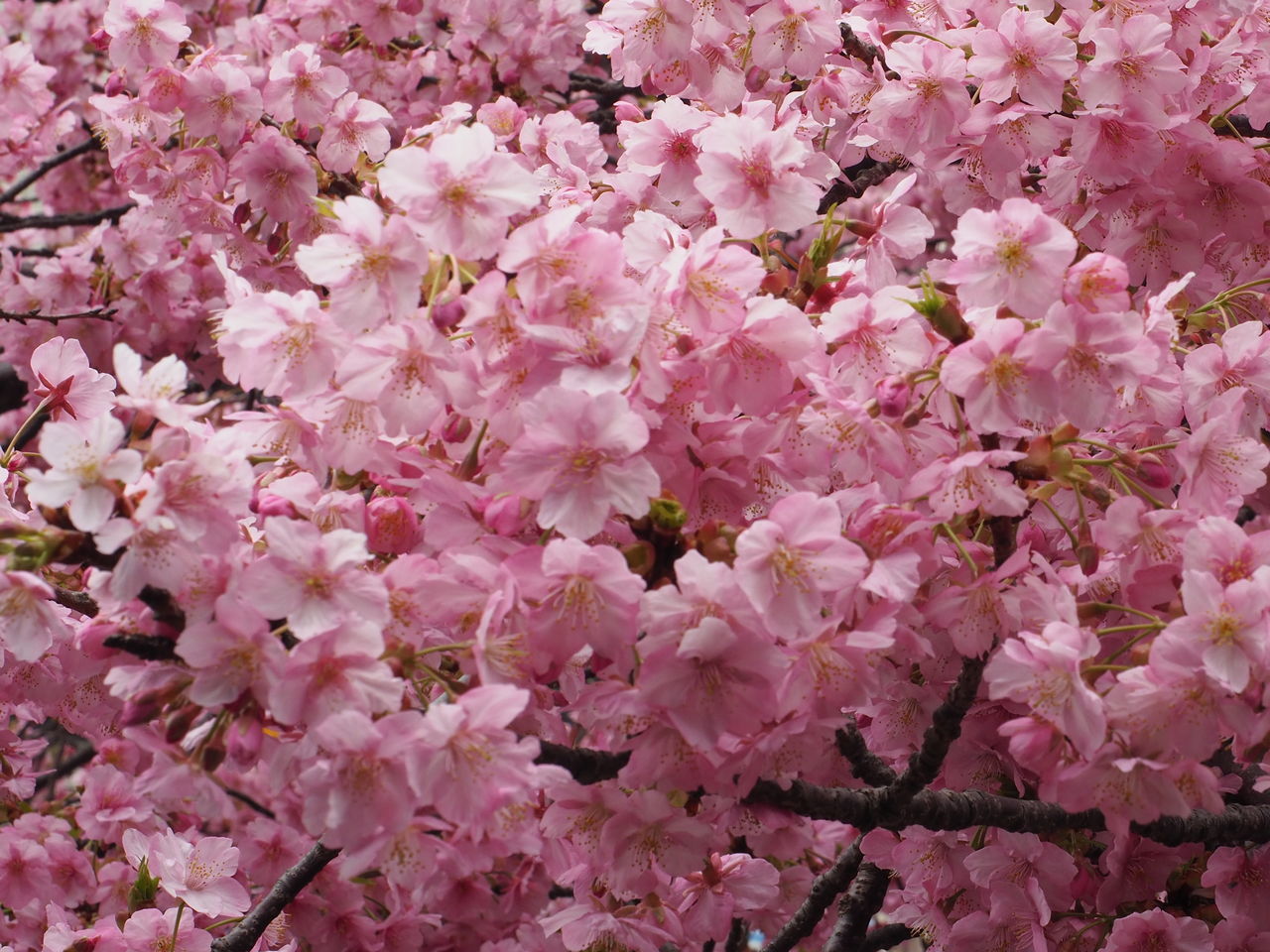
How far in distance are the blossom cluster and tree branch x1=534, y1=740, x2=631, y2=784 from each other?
0.02m

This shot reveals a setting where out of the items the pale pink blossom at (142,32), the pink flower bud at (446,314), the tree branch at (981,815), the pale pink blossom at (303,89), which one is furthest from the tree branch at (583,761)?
the pale pink blossom at (142,32)

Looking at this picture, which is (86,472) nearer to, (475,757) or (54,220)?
(475,757)

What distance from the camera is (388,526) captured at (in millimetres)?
1668

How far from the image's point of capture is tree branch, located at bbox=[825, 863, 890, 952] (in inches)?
106

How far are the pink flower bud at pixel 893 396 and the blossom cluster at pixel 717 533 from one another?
28 mm

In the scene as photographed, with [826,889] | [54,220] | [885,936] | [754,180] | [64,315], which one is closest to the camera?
[754,180]

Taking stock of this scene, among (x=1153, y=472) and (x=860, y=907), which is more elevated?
(x=1153, y=472)

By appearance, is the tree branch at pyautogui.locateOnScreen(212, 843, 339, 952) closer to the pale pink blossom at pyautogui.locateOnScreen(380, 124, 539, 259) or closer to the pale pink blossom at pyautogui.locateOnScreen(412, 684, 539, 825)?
the pale pink blossom at pyautogui.locateOnScreen(412, 684, 539, 825)

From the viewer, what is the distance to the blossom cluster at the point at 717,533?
1431 mm

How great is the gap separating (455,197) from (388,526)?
46 cm

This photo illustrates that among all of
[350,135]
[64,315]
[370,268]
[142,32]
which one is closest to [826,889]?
[370,268]

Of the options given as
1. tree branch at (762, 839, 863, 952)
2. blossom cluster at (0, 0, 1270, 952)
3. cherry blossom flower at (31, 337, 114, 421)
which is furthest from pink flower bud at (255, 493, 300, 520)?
tree branch at (762, 839, 863, 952)

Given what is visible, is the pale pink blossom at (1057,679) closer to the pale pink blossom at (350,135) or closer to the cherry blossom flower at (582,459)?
the cherry blossom flower at (582,459)

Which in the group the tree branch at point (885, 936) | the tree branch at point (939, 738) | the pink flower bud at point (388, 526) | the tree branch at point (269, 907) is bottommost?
the tree branch at point (885, 936)
